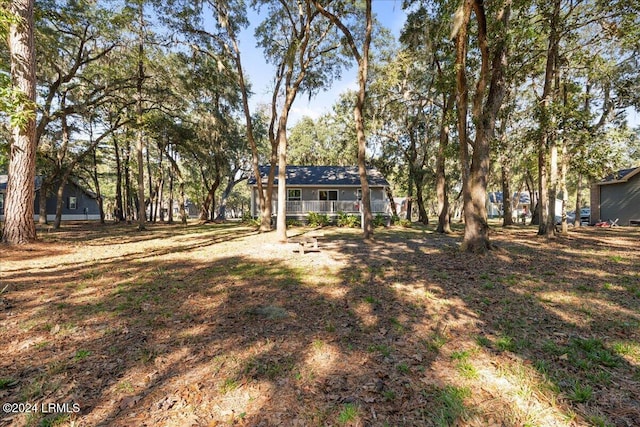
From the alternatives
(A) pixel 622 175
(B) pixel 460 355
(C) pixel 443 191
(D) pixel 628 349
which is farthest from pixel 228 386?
(A) pixel 622 175

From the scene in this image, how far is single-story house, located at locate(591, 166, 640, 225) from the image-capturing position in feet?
67.6

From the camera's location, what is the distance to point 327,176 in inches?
964

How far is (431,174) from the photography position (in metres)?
24.2

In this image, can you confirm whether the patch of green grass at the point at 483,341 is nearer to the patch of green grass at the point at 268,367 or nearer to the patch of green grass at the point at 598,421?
the patch of green grass at the point at 598,421

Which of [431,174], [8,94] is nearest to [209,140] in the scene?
[8,94]

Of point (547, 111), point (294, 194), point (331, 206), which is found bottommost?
point (331, 206)

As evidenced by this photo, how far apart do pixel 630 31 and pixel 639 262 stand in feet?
22.1

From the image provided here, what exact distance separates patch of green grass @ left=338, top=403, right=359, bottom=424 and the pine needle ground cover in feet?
0.04

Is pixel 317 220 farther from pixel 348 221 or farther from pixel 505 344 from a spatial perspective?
pixel 505 344

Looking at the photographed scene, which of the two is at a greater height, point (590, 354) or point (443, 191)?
point (443, 191)

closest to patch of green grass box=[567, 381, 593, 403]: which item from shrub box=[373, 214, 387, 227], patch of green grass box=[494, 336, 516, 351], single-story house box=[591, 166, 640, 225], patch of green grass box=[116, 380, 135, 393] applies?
patch of green grass box=[494, 336, 516, 351]

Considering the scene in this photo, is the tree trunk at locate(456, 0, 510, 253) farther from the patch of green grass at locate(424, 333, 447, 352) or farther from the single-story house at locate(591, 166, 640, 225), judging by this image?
the single-story house at locate(591, 166, 640, 225)

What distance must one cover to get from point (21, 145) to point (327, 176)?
18481 mm

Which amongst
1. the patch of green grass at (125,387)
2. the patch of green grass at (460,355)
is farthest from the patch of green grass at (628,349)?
the patch of green grass at (125,387)
